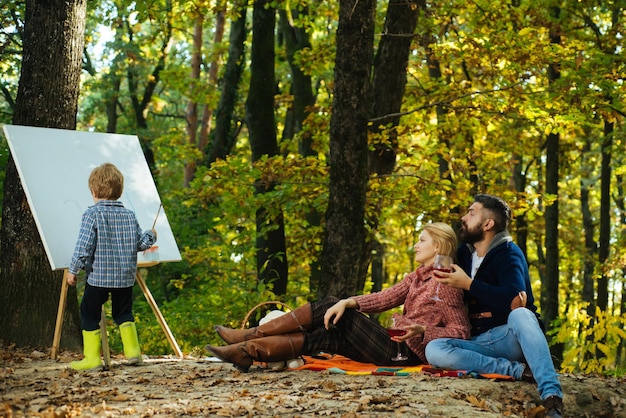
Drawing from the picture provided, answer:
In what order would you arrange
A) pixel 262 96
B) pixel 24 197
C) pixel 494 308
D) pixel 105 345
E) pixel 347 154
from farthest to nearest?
pixel 262 96, pixel 347 154, pixel 24 197, pixel 105 345, pixel 494 308

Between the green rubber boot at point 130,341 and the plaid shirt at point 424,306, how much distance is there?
178 centimetres

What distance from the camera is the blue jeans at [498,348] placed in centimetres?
515

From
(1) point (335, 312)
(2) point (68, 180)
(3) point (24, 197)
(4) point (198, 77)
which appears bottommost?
(1) point (335, 312)

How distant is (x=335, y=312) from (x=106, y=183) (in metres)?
1.97

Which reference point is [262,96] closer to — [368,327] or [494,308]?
[368,327]

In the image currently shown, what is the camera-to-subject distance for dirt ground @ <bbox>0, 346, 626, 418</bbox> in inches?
171

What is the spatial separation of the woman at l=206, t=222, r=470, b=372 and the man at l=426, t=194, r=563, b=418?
132 mm

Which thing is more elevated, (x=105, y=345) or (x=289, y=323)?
(x=289, y=323)

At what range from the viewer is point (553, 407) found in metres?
4.85

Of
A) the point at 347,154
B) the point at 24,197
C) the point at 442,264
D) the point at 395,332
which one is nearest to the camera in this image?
the point at 442,264

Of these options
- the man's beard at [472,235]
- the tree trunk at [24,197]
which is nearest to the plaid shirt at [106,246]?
the tree trunk at [24,197]

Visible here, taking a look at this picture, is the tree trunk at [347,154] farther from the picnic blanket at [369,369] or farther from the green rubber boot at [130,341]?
the green rubber boot at [130,341]

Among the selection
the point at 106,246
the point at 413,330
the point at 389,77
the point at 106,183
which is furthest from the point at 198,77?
the point at 413,330

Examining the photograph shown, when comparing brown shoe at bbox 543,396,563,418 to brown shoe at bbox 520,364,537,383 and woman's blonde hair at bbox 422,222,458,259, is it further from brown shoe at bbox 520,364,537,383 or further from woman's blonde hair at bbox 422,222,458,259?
woman's blonde hair at bbox 422,222,458,259
